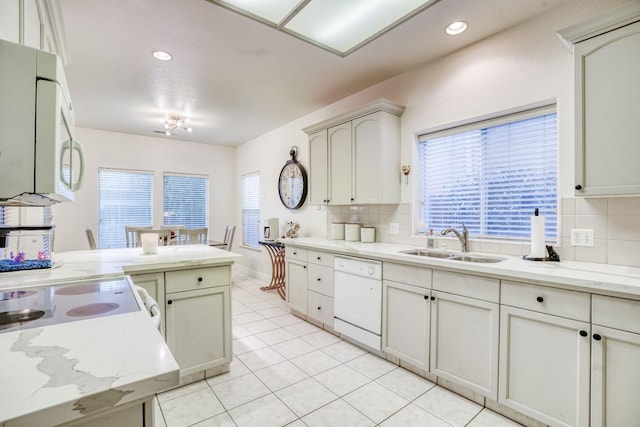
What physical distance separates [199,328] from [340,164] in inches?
82.8

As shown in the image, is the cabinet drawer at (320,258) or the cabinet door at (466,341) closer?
the cabinet door at (466,341)

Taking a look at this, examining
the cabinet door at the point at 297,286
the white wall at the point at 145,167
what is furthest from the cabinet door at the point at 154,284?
the white wall at the point at 145,167

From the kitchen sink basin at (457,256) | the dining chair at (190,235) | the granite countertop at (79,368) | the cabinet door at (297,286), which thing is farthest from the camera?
the dining chair at (190,235)

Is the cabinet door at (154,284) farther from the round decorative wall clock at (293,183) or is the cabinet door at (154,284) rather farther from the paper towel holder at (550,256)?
the round decorative wall clock at (293,183)

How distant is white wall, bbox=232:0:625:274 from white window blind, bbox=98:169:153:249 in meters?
3.92

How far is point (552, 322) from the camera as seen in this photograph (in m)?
1.62

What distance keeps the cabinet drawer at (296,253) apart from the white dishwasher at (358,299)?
53cm

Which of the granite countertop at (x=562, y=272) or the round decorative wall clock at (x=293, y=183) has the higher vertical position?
the round decorative wall clock at (x=293, y=183)

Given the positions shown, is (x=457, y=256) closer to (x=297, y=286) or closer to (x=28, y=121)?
(x=297, y=286)

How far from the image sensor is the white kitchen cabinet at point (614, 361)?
1.40 meters

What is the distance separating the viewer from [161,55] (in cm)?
272

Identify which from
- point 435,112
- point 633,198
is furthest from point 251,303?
point 633,198

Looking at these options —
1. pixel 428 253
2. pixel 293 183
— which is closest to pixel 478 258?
pixel 428 253

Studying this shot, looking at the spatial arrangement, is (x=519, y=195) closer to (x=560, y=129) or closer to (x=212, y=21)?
(x=560, y=129)
